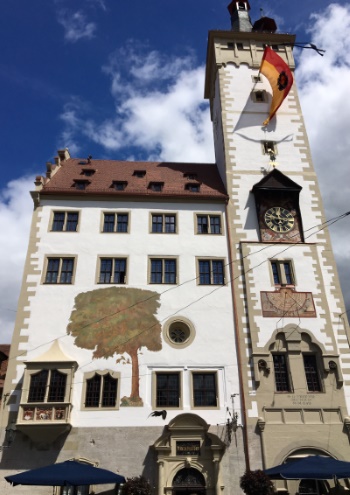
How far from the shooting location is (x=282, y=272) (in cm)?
2352

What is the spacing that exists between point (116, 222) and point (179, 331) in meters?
7.49

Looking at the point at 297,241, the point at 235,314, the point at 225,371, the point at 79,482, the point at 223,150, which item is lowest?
the point at 79,482

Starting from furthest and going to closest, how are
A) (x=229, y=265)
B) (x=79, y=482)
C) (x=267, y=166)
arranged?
(x=267, y=166)
(x=229, y=265)
(x=79, y=482)

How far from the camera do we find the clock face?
81.8 ft

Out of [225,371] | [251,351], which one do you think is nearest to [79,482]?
[225,371]

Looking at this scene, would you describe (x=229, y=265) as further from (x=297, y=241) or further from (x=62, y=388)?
(x=62, y=388)

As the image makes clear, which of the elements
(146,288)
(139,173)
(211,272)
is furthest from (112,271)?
(139,173)

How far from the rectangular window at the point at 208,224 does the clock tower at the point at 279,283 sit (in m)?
0.69

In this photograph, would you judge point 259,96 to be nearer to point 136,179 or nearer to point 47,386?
point 136,179

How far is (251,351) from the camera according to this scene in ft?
70.2

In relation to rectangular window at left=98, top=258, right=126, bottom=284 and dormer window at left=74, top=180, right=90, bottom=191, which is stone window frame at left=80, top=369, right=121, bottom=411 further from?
dormer window at left=74, top=180, right=90, bottom=191

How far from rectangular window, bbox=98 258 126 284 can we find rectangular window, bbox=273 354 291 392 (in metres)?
9.02

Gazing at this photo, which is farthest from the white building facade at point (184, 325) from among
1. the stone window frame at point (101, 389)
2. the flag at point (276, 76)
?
the flag at point (276, 76)

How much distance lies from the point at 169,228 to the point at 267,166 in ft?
25.9
